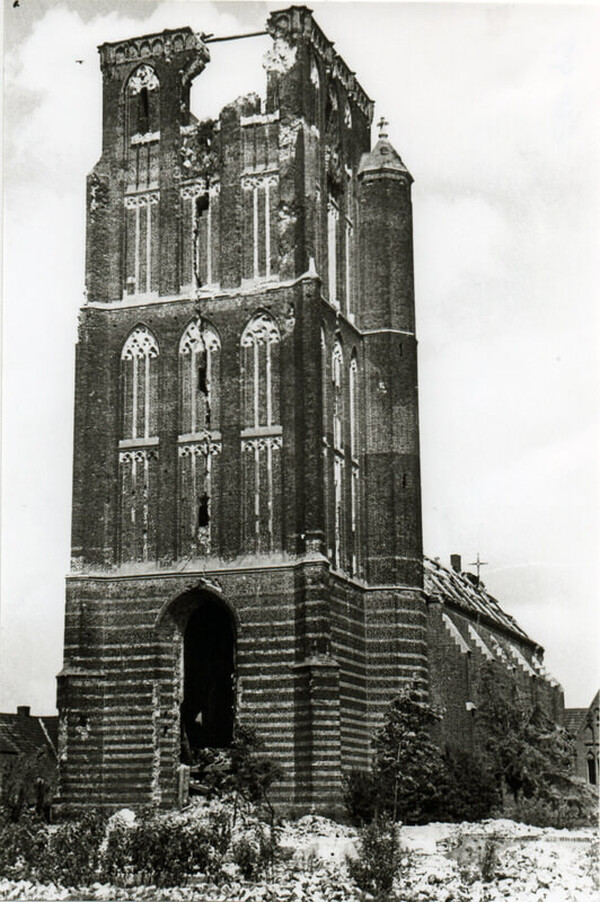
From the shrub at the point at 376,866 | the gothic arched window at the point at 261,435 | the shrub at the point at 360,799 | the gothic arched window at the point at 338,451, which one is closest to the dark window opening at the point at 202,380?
the gothic arched window at the point at 261,435

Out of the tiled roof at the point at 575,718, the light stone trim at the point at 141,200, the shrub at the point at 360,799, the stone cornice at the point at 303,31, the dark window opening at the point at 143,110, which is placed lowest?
the shrub at the point at 360,799

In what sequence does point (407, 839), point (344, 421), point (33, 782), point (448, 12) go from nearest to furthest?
point (448, 12), point (407, 839), point (33, 782), point (344, 421)

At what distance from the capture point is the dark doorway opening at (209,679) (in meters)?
43.8

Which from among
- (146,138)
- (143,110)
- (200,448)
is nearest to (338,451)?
(200,448)

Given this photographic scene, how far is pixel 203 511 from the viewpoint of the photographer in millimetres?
43062

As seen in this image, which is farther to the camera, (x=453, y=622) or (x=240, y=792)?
(x=453, y=622)

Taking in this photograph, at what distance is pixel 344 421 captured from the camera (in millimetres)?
44906

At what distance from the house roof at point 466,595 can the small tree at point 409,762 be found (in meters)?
6.43

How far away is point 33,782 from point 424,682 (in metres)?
10.9

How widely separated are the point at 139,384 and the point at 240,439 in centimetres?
351

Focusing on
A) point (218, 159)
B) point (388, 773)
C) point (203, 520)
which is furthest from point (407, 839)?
point (218, 159)

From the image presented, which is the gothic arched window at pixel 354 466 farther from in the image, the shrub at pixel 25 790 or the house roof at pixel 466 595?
the shrub at pixel 25 790

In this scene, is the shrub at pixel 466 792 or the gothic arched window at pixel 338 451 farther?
the gothic arched window at pixel 338 451

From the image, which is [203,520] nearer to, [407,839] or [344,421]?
[344,421]
